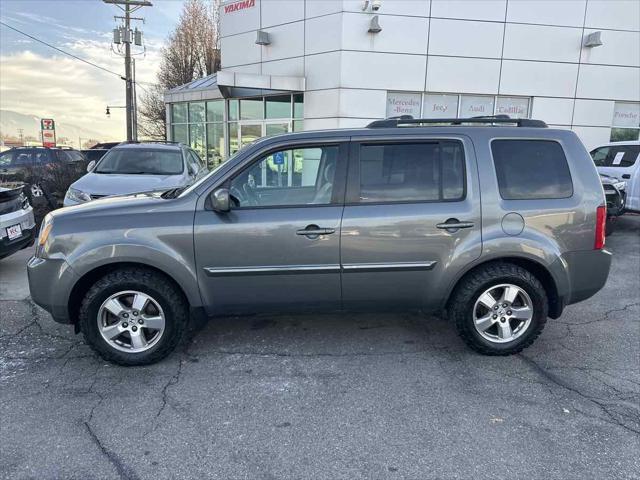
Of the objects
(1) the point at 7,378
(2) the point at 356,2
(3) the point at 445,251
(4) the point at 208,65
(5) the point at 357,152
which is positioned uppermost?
(4) the point at 208,65

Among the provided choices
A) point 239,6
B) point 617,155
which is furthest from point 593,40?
point 239,6

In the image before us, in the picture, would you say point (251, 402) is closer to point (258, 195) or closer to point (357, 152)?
point (258, 195)

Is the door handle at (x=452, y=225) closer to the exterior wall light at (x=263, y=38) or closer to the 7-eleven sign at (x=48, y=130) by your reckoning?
the exterior wall light at (x=263, y=38)

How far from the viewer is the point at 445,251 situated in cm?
359

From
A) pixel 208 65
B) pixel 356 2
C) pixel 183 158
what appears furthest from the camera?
pixel 208 65

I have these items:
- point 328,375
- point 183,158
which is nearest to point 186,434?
point 328,375

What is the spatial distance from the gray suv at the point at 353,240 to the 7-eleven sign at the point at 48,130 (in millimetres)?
51331

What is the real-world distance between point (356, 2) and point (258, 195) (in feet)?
31.1

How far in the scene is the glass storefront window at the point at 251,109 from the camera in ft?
45.1

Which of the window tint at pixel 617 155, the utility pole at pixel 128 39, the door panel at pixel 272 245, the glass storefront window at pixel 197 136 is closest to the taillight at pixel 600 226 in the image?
the door panel at pixel 272 245

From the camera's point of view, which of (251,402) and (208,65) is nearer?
(251,402)

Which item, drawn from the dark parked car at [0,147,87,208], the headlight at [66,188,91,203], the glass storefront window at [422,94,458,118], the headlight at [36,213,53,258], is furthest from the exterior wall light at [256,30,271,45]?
the headlight at [36,213,53,258]

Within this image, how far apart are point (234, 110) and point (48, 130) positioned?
1715 inches

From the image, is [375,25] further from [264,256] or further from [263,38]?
[264,256]
